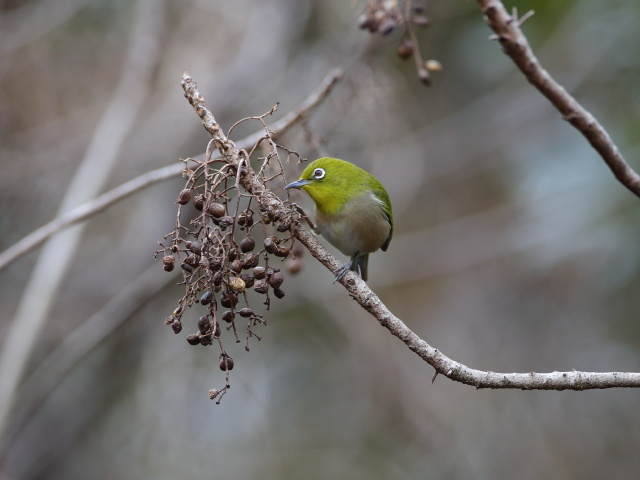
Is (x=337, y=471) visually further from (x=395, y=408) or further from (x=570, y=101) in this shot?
(x=570, y=101)

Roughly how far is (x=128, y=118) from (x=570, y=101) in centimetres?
386

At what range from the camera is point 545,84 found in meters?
2.46

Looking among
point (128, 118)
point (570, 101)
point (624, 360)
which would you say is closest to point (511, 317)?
point (624, 360)

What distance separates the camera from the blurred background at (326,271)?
22.9 ft

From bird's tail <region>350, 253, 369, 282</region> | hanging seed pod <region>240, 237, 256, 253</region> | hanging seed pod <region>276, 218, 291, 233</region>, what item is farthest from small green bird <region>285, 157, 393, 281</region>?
hanging seed pod <region>240, 237, 256, 253</region>

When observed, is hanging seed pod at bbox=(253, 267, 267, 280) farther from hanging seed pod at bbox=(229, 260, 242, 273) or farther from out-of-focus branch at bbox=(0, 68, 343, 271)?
out-of-focus branch at bbox=(0, 68, 343, 271)

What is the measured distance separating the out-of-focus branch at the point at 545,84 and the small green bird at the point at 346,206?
5.35 ft

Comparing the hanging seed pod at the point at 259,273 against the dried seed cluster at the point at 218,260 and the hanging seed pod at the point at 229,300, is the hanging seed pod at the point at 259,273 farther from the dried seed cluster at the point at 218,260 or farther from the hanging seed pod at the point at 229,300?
the hanging seed pod at the point at 229,300

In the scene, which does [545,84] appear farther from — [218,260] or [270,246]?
[218,260]

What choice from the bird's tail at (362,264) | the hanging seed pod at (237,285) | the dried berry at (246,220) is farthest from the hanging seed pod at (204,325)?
the bird's tail at (362,264)

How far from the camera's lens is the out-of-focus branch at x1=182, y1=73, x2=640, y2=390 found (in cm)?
235

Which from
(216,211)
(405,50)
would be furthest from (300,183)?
(216,211)

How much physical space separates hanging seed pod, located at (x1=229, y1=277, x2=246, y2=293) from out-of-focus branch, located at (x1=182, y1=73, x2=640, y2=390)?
0.96 feet

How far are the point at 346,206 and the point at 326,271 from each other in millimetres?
3589
